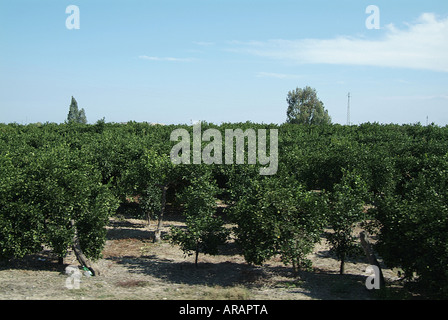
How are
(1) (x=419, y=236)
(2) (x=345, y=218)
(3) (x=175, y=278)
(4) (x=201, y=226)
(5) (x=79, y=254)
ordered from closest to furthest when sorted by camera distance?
(1) (x=419, y=236) < (2) (x=345, y=218) < (5) (x=79, y=254) < (3) (x=175, y=278) < (4) (x=201, y=226)

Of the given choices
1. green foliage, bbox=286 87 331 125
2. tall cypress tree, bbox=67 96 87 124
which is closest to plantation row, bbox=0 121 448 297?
green foliage, bbox=286 87 331 125

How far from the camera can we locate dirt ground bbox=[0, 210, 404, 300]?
45.5ft

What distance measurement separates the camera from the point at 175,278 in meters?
17.0

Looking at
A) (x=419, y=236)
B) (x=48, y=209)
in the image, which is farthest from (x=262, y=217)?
(x=48, y=209)

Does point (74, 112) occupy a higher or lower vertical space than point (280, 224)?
higher

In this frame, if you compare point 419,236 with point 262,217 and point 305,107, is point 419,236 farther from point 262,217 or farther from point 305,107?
point 305,107

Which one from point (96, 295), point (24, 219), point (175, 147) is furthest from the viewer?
point (175, 147)

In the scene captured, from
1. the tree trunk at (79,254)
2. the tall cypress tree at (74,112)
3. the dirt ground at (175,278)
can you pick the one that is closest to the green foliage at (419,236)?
the dirt ground at (175,278)

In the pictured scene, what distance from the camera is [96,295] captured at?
1351 centimetres
